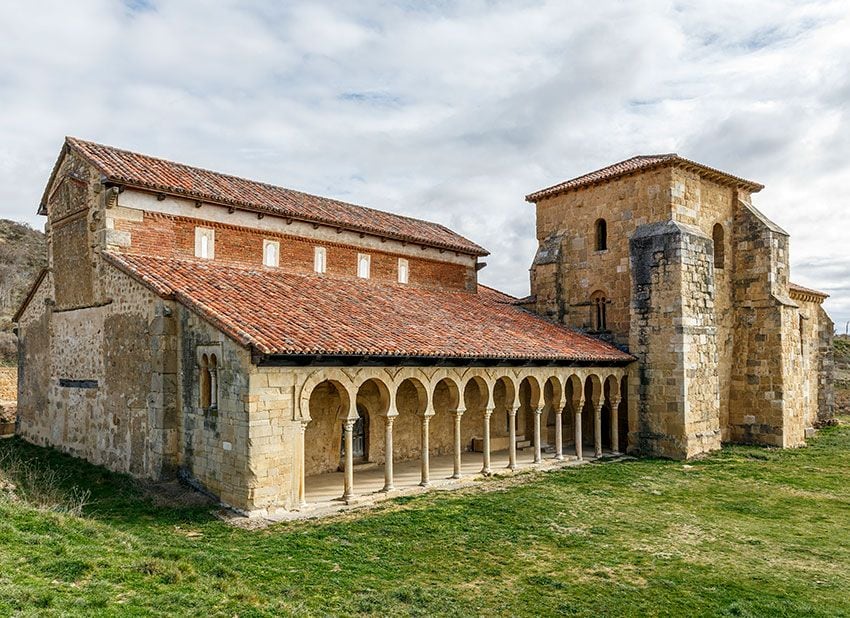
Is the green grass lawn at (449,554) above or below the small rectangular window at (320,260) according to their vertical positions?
below

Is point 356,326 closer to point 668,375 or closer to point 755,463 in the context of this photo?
point 668,375

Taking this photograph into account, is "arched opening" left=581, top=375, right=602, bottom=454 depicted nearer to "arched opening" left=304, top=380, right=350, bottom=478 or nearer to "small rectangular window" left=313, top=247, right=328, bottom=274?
"arched opening" left=304, top=380, right=350, bottom=478

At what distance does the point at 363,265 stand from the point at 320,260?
66.8 inches

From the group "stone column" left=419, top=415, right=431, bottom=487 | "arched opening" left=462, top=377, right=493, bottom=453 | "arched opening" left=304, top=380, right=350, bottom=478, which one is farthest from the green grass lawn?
"arched opening" left=462, top=377, right=493, bottom=453

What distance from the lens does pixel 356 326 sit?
46.0 feet

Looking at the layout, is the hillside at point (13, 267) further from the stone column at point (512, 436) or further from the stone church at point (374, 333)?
the stone column at point (512, 436)

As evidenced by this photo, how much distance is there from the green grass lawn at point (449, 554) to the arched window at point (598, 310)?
8096 mm

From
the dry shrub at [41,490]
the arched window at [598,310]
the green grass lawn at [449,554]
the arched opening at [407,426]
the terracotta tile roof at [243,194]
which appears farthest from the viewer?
the arched window at [598,310]

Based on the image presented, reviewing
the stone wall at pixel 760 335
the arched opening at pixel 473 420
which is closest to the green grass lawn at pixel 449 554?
the arched opening at pixel 473 420

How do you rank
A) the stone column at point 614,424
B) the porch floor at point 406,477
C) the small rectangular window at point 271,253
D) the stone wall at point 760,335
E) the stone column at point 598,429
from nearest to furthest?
the porch floor at point 406,477, the small rectangular window at point 271,253, the stone column at point 598,429, the stone column at point 614,424, the stone wall at point 760,335

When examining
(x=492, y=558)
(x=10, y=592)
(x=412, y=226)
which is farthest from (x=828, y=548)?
(x=412, y=226)

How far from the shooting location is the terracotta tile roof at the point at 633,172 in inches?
774

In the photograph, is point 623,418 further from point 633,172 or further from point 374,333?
point 374,333

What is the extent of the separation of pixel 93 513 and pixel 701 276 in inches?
718
